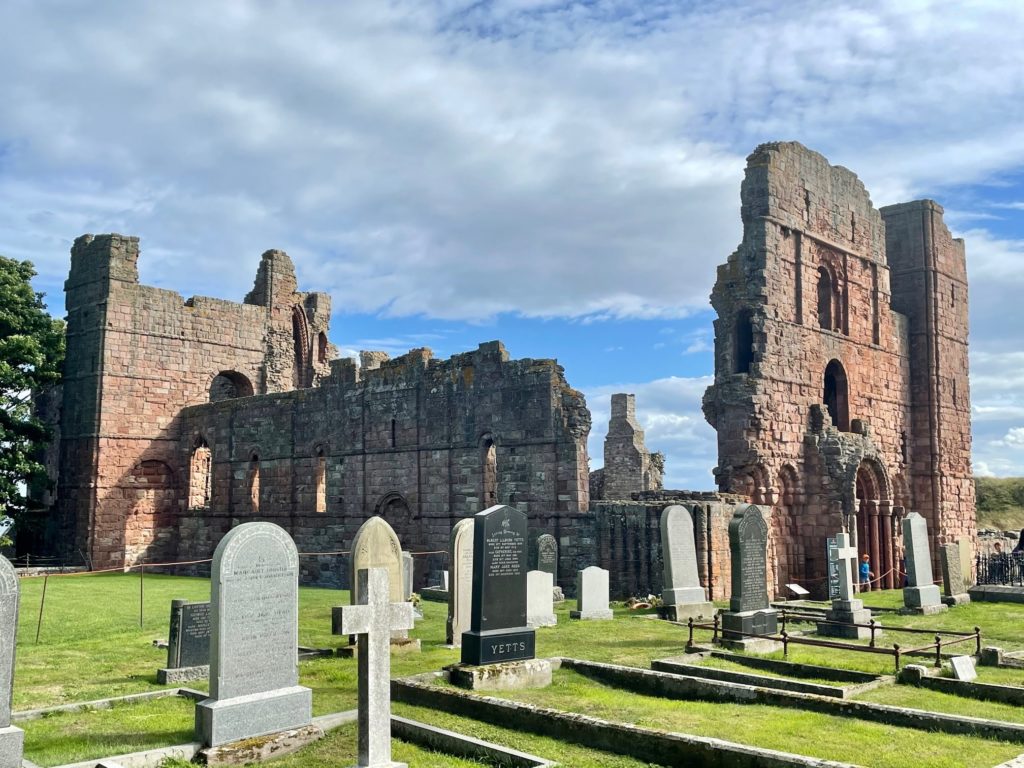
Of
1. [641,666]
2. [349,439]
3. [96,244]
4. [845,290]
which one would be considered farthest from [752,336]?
[96,244]

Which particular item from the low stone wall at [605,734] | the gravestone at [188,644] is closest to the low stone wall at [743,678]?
the low stone wall at [605,734]

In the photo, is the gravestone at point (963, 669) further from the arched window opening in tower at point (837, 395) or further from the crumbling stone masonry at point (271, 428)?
the arched window opening in tower at point (837, 395)

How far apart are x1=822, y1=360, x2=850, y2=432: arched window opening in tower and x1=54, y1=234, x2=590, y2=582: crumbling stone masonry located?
965cm

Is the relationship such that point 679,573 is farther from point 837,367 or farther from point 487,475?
point 837,367

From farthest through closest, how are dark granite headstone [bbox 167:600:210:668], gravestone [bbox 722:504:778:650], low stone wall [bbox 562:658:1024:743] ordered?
1. gravestone [bbox 722:504:778:650]
2. dark granite headstone [bbox 167:600:210:668]
3. low stone wall [bbox 562:658:1024:743]

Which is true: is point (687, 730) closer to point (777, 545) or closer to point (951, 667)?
point (951, 667)

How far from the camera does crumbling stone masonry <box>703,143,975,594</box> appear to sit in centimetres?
2380

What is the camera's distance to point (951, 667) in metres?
9.98

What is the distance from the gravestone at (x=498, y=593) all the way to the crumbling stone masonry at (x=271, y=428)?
1057 centimetres

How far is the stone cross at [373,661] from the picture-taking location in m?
6.54

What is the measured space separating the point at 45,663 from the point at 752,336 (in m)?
17.9

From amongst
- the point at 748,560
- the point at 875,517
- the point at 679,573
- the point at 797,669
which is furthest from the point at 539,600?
the point at 875,517

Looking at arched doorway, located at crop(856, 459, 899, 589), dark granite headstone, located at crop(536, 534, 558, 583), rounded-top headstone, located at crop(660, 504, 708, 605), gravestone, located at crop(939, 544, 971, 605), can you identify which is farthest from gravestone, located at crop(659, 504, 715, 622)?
arched doorway, located at crop(856, 459, 899, 589)

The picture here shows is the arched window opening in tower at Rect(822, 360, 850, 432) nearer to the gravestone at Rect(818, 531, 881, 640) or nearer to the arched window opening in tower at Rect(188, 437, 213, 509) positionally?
the gravestone at Rect(818, 531, 881, 640)
